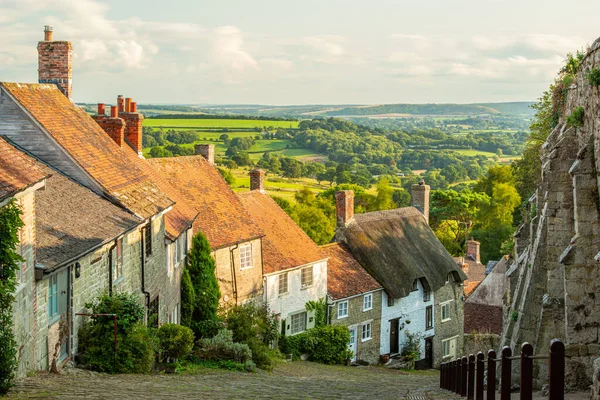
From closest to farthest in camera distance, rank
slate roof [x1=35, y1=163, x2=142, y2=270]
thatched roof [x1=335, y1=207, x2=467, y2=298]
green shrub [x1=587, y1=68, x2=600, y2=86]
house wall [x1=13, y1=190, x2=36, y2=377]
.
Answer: house wall [x1=13, y1=190, x2=36, y2=377]
green shrub [x1=587, y1=68, x2=600, y2=86]
slate roof [x1=35, y1=163, x2=142, y2=270]
thatched roof [x1=335, y1=207, x2=467, y2=298]

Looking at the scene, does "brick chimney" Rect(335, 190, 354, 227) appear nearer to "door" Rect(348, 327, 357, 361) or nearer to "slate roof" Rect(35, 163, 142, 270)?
"door" Rect(348, 327, 357, 361)

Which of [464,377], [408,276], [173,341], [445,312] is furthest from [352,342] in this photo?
[464,377]

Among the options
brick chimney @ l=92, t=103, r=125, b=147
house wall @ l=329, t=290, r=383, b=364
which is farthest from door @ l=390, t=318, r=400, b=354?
brick chimney @ l=92, t=103, r=125, b=147

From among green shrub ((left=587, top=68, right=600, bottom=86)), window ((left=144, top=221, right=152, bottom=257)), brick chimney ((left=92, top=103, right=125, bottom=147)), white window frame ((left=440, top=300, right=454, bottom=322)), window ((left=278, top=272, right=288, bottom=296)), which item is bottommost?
white window frame ((left=440, top=300, right=454, bottom=322))

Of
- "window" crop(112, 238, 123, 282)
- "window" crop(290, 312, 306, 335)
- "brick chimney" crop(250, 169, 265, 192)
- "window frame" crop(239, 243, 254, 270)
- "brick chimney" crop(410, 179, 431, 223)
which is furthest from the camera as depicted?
"brick chimney" crop(410, 179, 431, 223)

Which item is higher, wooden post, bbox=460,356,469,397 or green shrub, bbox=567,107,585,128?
green shrub, bbox=567,107,585,128

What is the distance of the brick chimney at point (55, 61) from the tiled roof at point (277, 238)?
12.7 metres

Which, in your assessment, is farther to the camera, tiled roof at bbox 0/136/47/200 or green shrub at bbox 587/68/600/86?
green shrub at bbox 587/68/600/86

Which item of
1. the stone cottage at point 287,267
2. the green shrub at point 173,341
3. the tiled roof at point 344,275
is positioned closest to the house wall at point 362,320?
the tiled roof at point 344,275

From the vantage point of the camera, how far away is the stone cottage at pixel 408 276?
38.8m

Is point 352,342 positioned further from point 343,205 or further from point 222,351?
point 222,351

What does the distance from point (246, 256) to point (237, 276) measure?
0.91 metres

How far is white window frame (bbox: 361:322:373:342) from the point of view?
122 ft

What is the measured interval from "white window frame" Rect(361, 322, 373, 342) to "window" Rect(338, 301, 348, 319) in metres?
1.18
